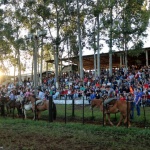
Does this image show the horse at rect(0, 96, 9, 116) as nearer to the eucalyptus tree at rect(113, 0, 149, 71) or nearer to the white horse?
the white horse

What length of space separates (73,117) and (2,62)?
4077 cm

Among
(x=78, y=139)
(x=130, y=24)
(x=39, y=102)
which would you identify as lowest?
(x=78, y=139)

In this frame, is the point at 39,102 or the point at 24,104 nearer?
the point at 39,102

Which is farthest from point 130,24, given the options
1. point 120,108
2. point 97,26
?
point 120,108

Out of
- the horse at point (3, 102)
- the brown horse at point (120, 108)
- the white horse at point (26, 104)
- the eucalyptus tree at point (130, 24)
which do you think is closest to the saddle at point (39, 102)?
the white horse at point (26, 104)

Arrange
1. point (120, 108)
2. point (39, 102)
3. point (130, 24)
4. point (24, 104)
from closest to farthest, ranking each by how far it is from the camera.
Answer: point (120, 108), point (39, 102), point (24, 104), point (130, 24)

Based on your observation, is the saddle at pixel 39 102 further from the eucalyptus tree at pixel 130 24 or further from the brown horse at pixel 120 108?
the eucalyptus tree at pixel 130 24

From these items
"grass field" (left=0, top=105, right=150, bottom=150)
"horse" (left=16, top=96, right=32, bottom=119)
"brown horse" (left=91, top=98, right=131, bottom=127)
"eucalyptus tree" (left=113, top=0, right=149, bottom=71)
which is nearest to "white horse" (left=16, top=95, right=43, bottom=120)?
"horse" (left=16, top=96, right=32, bottom=119)

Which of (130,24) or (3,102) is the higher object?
(130,24)

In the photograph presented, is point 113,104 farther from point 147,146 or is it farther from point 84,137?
point 147,146

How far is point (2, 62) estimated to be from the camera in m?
53.2

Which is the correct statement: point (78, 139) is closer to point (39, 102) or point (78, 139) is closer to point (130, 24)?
point (39, 102)

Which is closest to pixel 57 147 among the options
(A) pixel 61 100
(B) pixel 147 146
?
(B) pixel 147 146

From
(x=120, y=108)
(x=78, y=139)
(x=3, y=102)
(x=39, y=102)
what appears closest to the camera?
(x=78, y=139)
